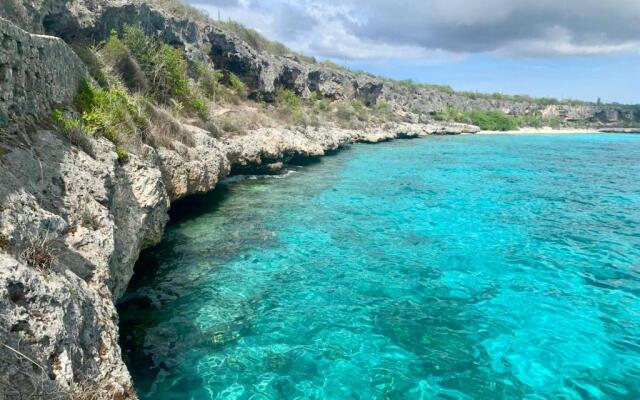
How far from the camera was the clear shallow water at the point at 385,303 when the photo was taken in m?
6.46

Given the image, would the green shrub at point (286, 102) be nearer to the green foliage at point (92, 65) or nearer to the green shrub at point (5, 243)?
the green foliage at point (92, 65)

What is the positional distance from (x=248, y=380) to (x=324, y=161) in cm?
2379

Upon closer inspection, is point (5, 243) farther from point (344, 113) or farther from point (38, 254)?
point (344, 113)

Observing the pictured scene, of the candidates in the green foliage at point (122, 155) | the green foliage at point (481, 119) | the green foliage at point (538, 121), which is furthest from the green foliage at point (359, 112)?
the green foliage at point (538, 121)

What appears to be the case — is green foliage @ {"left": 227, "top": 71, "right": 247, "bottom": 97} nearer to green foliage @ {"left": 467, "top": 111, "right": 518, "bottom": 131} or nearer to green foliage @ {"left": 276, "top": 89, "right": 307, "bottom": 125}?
green foliage @ {"left": 276, "top": 89, "right": 307, "bottom": 125}

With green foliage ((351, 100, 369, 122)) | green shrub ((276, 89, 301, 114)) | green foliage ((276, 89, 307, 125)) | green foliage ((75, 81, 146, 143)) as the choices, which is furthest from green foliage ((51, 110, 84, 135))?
green foliage ((351, 100, 369, 122))

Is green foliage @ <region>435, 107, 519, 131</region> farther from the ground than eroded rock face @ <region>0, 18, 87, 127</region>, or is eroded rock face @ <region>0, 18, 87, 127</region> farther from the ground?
green foliage @ <region>435, 107, 519, 131</region>

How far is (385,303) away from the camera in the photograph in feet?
→ 28.7

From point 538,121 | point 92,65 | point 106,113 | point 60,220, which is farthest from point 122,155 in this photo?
point 538,121

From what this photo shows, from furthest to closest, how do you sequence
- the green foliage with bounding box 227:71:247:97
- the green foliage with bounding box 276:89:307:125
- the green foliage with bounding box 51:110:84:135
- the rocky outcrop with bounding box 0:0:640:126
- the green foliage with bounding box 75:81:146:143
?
1. the green foliage with bounding box 276:89:307:125
2. the green foliage with bounding box 227:71:247:97
3. the rocky outcrop with bounding box 0:0:640:126
4. the green foliage with bounding box 75:81:146:143
5. the green foliage with bounding box 51:110:84:135

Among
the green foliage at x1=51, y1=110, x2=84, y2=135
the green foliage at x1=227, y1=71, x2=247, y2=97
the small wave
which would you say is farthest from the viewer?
the green foliage at x1=227, y1=71, x2=247, y2=97

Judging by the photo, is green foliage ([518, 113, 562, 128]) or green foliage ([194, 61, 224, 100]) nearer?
green foliage ([194, 61, 224, 100])

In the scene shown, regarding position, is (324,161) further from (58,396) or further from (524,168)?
(58,396)

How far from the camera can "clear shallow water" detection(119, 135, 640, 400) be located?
21.2ft
